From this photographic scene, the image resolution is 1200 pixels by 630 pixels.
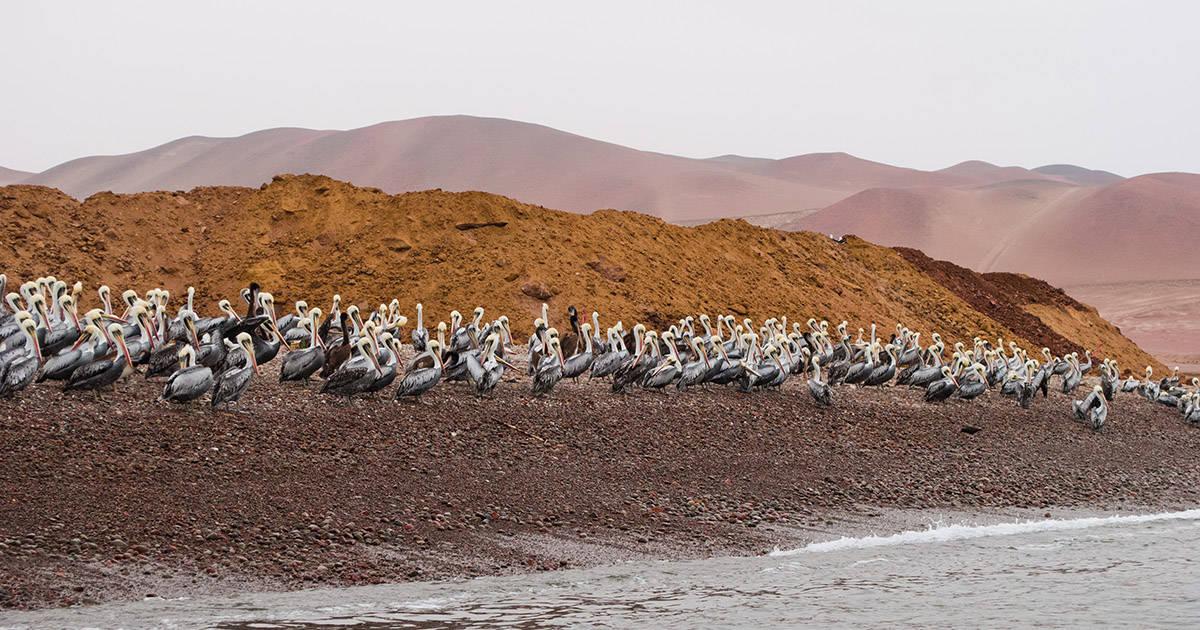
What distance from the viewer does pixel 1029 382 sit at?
27.8 m

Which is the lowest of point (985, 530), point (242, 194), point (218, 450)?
point (985, 530)

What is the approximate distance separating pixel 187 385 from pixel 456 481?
3973mm

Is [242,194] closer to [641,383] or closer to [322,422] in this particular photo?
[641,383]

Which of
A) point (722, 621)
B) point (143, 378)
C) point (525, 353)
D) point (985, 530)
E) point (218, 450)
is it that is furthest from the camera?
point (525, 353)

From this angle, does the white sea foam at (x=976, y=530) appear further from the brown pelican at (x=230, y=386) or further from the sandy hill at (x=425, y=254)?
the sandy hill at (x=425, y=254)

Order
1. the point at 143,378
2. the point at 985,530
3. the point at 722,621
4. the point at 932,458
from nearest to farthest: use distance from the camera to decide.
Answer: the point at 722,621, the point at 985,530, the point at 143,378, the point at 932,458

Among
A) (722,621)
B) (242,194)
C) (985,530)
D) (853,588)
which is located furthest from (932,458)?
(242,194)

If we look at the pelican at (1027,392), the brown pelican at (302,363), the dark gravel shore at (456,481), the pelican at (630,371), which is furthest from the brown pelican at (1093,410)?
the brown pelican at (302,363)

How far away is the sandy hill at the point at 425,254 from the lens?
3347 cm

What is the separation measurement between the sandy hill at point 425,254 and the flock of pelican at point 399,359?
1.60m

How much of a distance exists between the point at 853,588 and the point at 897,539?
273 cm

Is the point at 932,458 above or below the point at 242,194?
below

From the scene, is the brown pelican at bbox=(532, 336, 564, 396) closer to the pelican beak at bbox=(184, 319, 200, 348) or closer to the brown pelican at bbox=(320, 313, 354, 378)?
the brown pelican at bbox=(320, 313, 354, 378)

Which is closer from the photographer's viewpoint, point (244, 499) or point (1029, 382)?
point (244, 499)
